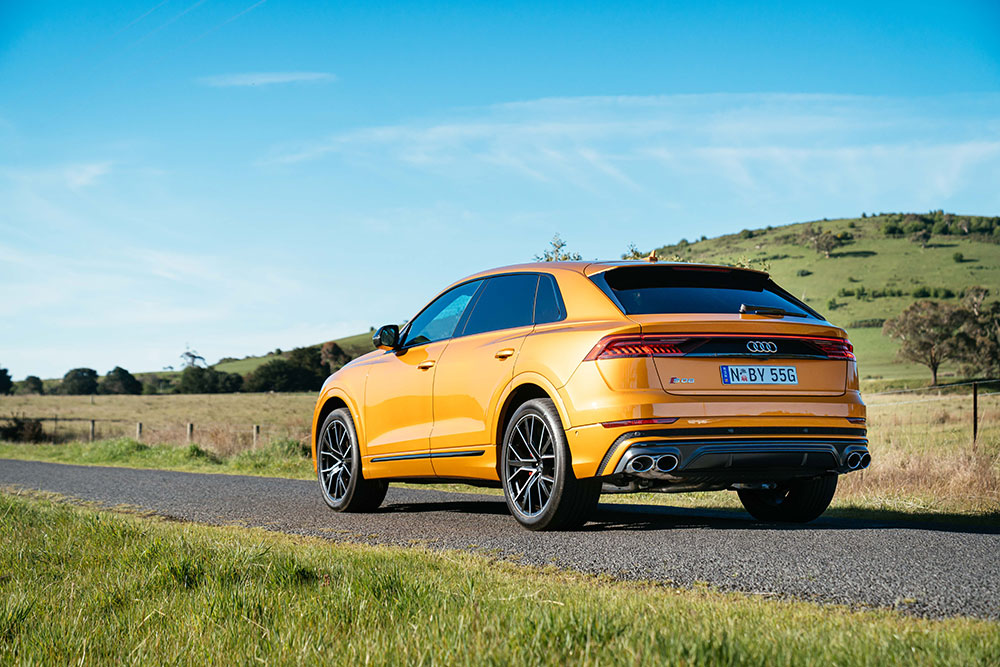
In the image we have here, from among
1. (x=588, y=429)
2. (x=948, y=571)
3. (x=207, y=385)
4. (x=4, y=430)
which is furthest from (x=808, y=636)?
(x=207, y=385)

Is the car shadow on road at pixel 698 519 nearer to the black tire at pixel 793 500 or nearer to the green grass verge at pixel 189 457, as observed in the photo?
the black tire at pixel 793 500

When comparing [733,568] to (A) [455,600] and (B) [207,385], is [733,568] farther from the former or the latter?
(B) [207,385]

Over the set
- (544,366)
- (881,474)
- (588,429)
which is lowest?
(881,474)

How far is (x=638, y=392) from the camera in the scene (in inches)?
231

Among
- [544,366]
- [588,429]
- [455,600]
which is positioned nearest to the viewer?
[455,600]

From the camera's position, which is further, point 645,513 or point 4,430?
point 4,430

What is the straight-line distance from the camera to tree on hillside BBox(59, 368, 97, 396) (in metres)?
107

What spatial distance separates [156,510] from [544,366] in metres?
4.54

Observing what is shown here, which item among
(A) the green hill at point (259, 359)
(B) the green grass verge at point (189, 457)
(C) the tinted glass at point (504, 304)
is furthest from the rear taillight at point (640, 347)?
(A) the green hill at point (259, 359)

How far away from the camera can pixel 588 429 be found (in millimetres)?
5980

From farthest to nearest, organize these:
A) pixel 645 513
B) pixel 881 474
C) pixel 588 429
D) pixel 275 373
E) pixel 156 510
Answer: pixel 275 373 → pixel 881 474 → pixel 156 510 → pixel 645 513 → pixel 588 429

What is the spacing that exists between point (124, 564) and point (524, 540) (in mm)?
2425

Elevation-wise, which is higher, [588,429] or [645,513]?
[588,429]

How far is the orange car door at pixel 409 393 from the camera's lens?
7750mm
